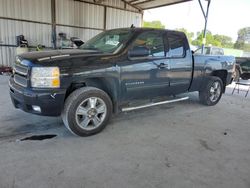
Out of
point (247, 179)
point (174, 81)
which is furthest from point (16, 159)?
point (174, 81)

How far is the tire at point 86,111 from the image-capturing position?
10.2 ft

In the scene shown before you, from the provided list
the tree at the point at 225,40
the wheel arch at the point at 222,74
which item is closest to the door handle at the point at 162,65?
the wheel arch at the point at 222,74

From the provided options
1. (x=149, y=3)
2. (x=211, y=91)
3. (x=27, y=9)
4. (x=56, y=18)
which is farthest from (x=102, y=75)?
(x=149, y=3)

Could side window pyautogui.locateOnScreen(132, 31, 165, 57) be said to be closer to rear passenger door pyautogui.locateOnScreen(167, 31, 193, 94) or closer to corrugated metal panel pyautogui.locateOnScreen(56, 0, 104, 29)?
rear passenger door pyautogui.locateOnScreen(167, 31, 193, 94)

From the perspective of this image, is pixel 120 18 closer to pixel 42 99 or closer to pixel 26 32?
pixel 26 32

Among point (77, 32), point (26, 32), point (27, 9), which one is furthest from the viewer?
point (77, 32)

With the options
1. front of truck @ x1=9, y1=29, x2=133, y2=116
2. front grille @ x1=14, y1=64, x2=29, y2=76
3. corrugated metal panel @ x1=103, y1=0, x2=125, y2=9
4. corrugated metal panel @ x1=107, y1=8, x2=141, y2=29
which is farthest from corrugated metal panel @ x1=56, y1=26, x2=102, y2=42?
front of truck @ x1=9, y1=29, x2=133, y2=116

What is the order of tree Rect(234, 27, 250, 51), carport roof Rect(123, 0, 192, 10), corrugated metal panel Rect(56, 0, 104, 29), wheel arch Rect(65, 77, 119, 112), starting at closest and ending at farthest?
wheel arch Rect(65, 77, 119, 112), corrugated metal panel Rect(56, 0, 104, 29), carport roof Rect(123, 0, 192, 10), tree Rect(234, 27, 250, 51)

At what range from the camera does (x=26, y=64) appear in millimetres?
2996

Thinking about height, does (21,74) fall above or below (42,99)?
above

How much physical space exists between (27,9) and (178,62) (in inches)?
382

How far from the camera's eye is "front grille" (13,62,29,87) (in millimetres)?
3004

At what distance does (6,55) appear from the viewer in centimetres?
1084

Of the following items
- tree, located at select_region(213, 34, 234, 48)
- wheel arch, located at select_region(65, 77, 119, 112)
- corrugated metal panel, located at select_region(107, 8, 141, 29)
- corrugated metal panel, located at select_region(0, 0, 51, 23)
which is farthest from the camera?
tree, located at select_region(213, 34, 234, 48)
